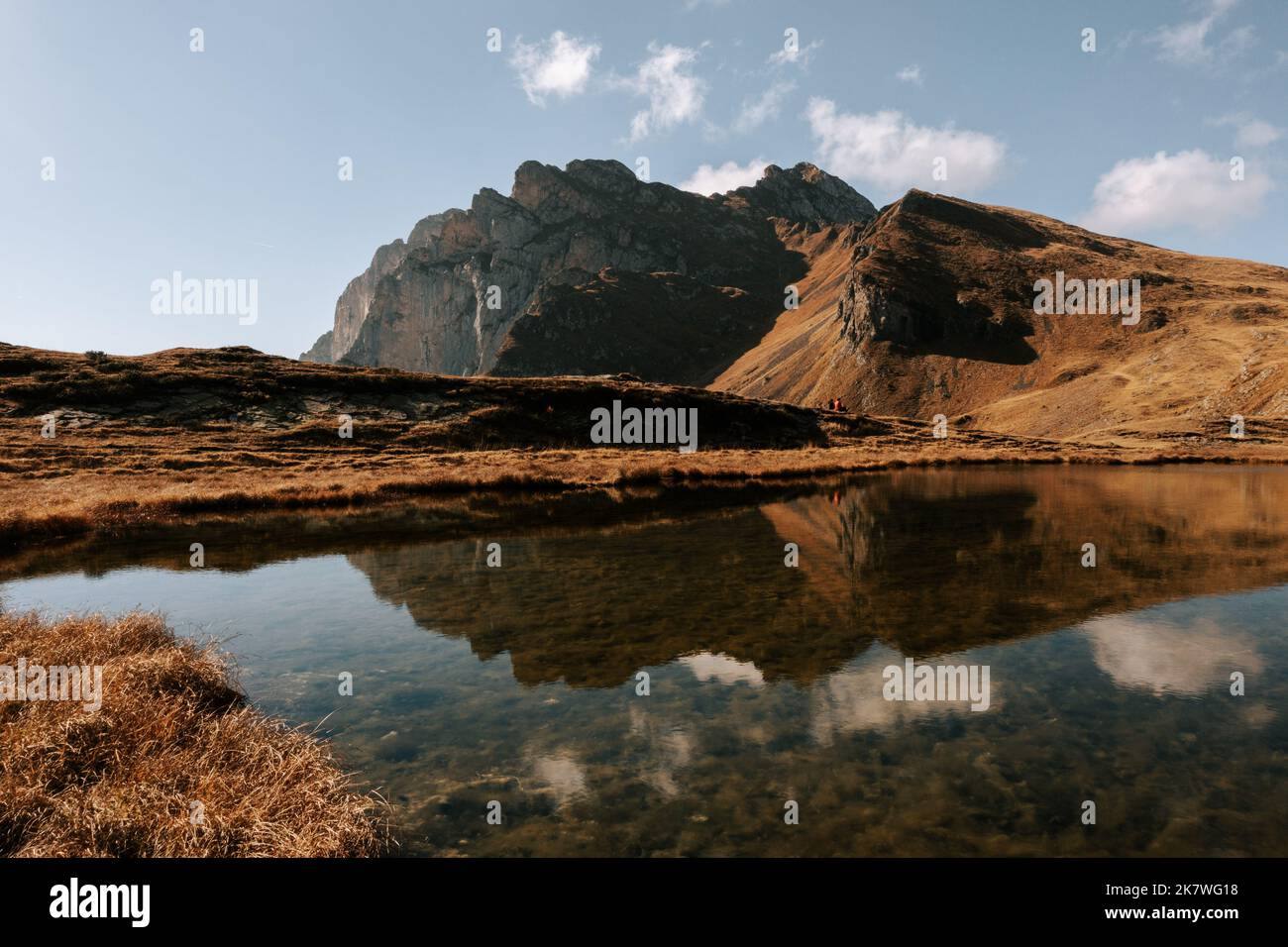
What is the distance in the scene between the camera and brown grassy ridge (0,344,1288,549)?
122 ft

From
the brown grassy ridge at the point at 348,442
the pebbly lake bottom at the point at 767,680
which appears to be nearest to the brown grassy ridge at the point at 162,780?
the pebbly lake bottom at the point at 767,680

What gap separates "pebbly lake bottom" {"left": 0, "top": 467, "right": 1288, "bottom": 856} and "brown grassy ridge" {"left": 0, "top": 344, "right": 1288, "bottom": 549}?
13.7m

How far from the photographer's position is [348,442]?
201ft

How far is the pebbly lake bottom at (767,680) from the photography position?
696 cm

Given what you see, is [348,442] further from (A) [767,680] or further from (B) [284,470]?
(A) [767,680]

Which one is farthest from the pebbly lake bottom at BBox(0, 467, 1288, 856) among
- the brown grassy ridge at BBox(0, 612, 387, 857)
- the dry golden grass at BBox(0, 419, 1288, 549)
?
the dry golden grass at BBox(0, 419, 1288, 549)

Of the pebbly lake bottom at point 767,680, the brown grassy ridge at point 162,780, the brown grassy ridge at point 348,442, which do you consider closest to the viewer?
the brown grassy ridge at point 162,780

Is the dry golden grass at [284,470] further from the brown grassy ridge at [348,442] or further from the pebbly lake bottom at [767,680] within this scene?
the pebbly lake bottom at [767,680]

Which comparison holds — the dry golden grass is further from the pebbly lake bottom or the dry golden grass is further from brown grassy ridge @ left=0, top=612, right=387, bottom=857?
brown grassy ridge @ left=0, top=612, right=387, bottom=857

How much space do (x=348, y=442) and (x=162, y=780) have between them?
5925 centimetres

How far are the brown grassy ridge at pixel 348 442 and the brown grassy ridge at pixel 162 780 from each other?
79.8 feet
